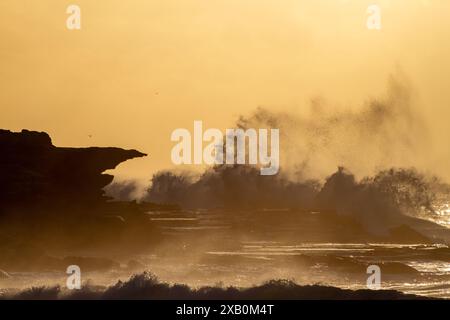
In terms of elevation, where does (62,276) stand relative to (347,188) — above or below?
below

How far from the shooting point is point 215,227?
7900 centimetres

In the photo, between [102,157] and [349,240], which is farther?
[349,240]

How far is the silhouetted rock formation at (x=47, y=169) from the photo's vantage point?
56406mm

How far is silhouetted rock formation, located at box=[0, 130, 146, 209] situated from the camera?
5641 centimetres

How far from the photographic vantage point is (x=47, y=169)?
58000mm

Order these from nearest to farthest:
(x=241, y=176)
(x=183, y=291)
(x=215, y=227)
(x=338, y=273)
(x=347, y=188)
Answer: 1. (x=183, y=291)
2. (x=338, y=273)
3. (x=215, y=227)
4. (x=347, y=188)
5. (x=241, y=176)

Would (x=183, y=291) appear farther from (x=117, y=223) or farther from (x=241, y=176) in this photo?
(x=241, y=176)

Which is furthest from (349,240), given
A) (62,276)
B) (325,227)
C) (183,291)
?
(183,291)

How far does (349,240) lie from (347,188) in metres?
12.4
